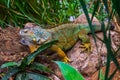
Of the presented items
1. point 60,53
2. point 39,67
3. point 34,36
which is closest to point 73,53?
point 60,53

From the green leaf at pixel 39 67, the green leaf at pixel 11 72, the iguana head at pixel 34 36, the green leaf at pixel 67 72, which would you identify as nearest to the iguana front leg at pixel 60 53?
the iguana head at pixel 34 36

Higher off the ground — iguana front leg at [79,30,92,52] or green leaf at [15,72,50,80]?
green leaf at [15,72,50,80]

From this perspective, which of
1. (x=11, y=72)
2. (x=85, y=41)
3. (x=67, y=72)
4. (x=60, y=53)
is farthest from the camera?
(x=85, y=41)

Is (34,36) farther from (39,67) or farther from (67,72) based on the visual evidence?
(67,72)

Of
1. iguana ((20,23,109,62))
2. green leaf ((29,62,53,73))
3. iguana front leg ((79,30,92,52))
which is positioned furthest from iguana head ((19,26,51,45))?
green leaf ((29,62,53,73))

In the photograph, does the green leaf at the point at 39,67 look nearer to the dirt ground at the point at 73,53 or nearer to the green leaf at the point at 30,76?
the green leaf at the point at 30,76

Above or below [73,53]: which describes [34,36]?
above

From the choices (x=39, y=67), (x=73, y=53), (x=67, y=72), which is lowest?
(x=73, y=53)

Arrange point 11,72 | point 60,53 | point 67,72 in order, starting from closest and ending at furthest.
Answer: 1. point 67,72
2. point 11,72
3. point 60,53

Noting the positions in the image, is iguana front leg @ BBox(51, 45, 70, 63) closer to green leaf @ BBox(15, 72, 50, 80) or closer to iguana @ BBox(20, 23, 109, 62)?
iguana @ BBox(20, 23, 109, 62)
